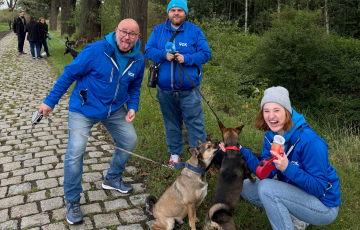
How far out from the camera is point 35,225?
128 inches

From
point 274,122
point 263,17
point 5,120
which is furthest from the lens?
point 263,17

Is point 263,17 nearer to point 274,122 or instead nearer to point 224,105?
point 224,105

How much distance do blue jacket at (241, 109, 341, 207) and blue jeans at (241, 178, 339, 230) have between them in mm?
74

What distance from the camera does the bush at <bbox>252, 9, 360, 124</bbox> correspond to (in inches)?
457

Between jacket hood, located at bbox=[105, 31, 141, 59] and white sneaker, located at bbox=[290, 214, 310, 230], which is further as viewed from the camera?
jacket hood, located at bbox=[105, 31, 141, 59]

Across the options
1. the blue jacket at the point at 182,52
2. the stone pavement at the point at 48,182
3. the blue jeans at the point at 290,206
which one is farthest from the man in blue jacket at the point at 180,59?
the blue jeans at the point at 290,206

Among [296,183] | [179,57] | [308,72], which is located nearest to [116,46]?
[179,57]

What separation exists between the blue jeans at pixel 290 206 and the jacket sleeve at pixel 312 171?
16 cm

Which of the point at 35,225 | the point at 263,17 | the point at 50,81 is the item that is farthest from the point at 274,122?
the point at 263,17

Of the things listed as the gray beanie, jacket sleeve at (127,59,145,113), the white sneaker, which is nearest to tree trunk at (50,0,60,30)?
jacket sleeve at (127,59,145,113)

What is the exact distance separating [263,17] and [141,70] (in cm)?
3276

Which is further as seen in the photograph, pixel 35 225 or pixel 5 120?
pixel 5 120

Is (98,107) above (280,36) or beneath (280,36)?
beneath

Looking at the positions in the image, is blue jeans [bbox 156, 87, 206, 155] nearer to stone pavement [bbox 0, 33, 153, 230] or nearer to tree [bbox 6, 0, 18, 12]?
stone pavement [bbox 0, 33, 153, 230]
